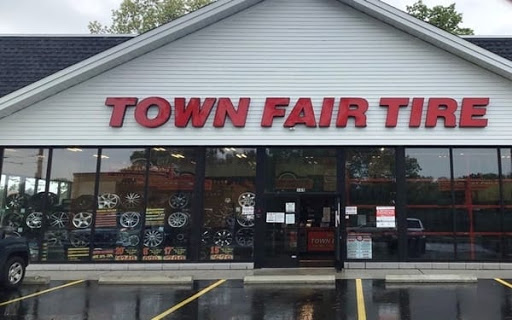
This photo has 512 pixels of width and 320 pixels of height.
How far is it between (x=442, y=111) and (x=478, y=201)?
9.44 feet

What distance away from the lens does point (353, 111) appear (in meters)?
15.0

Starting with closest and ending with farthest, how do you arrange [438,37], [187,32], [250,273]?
[250,273], [438,37], [187,32]

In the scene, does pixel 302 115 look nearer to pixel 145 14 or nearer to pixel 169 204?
pixel 169 204

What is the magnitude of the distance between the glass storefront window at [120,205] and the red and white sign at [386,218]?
7177mm

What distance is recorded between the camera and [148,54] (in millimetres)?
15648

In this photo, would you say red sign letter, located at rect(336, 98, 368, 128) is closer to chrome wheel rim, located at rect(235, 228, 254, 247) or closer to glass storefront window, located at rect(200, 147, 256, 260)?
glass storefront window, located at rect(200, 147, 256, 260)

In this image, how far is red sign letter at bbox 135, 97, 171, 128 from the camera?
15227 millimetres

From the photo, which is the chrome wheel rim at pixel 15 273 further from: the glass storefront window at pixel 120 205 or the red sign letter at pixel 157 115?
the red sign letter at pixel 157 115

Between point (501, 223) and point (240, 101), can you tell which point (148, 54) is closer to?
point (240, 101)

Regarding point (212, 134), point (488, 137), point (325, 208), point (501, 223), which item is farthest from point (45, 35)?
point (501, 223)

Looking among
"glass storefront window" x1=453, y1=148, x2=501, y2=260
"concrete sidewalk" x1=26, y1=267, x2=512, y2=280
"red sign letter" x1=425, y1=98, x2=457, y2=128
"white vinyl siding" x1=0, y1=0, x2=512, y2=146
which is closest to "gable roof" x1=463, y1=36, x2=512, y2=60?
"white vinyl siding" x1=0, y1=0, x2=512, y2=146

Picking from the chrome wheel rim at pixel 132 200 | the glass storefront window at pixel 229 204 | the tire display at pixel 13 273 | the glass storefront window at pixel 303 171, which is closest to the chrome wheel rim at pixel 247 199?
the glass storefront window at pixel 229 204

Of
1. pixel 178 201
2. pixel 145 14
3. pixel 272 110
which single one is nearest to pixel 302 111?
pixel 272 110

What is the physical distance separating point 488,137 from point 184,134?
29.9ft
